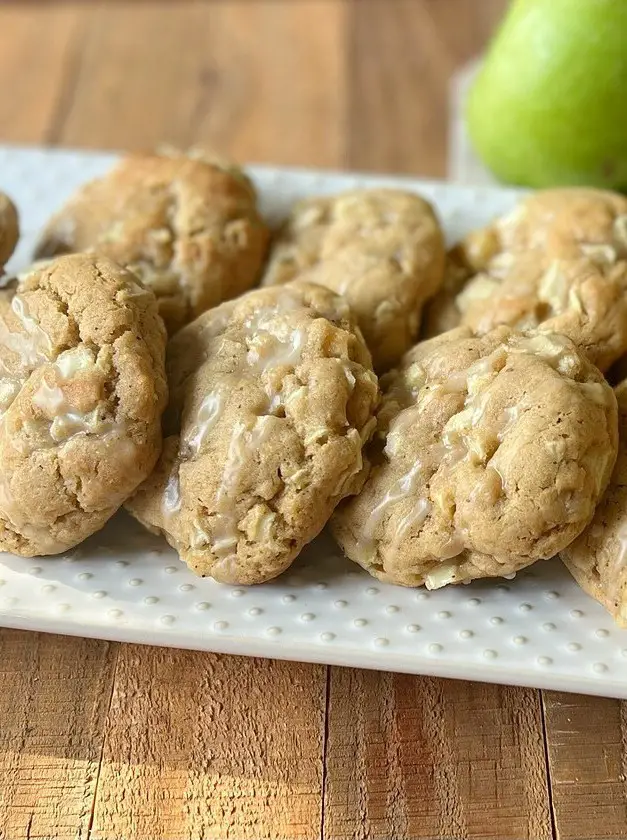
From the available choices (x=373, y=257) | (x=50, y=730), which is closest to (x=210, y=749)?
(x=50, y=730)

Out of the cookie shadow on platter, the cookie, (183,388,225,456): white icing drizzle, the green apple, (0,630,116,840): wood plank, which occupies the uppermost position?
the green apple

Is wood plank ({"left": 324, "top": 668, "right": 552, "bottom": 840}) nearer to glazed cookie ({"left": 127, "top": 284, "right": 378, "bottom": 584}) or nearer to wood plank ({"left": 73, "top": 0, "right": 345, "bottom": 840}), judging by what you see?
wood plank ({"left": 73, "top": 0, "right": 345, "bottom": 840})

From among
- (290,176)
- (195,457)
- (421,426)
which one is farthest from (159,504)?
(290,176)

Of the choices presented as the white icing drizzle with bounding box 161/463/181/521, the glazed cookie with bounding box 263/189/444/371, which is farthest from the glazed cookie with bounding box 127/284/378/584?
the glazed cookie with bounding box 263/189/444/371

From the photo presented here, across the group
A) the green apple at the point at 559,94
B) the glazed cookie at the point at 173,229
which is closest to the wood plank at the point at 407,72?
the green apple at the point at 559,94

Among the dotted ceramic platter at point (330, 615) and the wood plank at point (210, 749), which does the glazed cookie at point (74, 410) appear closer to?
the dotted ceramic platter at point (330, 615)
